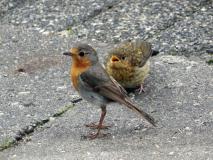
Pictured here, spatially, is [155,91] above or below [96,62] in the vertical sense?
below

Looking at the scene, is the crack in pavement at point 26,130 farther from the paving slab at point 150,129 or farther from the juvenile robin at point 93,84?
the juvenile robin at point 93,84

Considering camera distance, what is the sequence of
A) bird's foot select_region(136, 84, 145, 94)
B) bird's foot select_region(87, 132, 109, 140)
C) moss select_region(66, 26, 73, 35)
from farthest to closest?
1. moss select_region(66, 26, 73, 35)
2. bird's foot select_region(136, 84, 145, 94)
3. bird's foot select_region(87, 132, 109, 140)

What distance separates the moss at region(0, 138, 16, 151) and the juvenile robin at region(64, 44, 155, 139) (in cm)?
67

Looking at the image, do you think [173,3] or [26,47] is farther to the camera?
[173,3]

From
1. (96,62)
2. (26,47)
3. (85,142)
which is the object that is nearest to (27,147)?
(85,142)

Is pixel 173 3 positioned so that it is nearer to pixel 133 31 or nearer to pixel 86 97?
pixel 133 31

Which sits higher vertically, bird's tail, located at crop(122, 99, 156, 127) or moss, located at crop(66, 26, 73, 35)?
bird's tail, located at crop(122, 99, 156, 127)

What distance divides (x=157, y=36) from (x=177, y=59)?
1.86 ft

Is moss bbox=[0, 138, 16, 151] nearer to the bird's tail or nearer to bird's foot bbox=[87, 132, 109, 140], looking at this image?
bird's foot bbox=[87, 132, 109, 140]

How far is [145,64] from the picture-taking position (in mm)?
7219

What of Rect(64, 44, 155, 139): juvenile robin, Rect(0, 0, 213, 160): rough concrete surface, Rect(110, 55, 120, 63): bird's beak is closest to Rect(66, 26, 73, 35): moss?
Rect(0, 0, 213, 160): rough concrete surface

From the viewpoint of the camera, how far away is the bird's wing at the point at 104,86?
6.19 m

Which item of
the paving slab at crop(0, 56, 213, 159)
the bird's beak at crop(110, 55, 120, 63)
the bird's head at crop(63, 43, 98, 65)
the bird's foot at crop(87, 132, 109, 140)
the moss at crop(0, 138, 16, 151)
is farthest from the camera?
the bird's beak at crop(110, 55, 120, 63)

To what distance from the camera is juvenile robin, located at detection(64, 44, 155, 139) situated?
6209 millimetres
